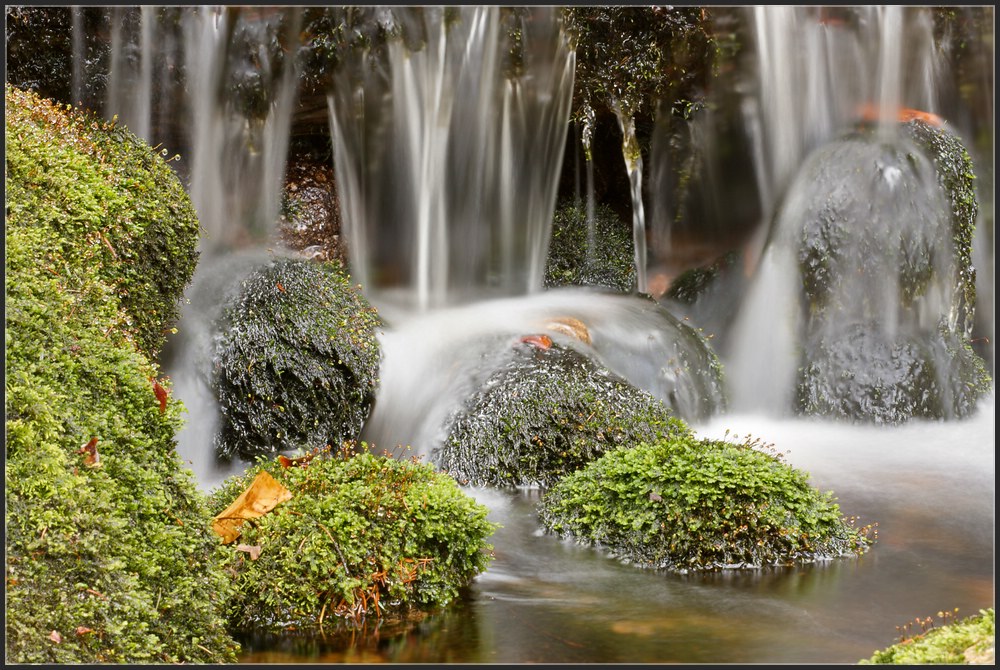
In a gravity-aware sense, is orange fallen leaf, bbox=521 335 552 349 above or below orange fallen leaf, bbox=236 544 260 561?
above

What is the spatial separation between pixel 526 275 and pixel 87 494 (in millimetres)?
8304

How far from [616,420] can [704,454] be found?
1455mm

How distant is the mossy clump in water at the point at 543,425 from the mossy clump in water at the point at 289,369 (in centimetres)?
102

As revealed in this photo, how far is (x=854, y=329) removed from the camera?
32.8 feet

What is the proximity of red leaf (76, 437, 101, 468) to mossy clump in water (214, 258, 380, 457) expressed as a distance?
384 cm

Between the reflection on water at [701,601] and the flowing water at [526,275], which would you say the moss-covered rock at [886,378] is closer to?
the flowing water at [526,275]

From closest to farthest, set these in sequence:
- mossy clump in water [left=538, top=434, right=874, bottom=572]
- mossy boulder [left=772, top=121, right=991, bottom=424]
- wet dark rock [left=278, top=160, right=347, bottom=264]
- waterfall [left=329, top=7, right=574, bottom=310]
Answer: mossy clump in water [left=538, top=434, right=874, bottom=572], mossy boulder [left=772, top=121, right=991, bottom=424], waterfall [left=329, top=7, right=574, bottom=310], wet dark rock [left=278, top=160, right=347, bottom=264]

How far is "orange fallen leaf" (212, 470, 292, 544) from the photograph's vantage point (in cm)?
484

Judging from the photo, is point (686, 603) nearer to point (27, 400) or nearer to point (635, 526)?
point (635, 526)

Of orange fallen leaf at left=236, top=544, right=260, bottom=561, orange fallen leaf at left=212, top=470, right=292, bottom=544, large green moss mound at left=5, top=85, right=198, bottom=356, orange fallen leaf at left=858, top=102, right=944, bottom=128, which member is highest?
orange fallen leaf at left=858, top=102, right=944, bottom=128

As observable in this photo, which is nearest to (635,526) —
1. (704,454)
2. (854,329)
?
(704,454)

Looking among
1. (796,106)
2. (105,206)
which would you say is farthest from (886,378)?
(105,206)

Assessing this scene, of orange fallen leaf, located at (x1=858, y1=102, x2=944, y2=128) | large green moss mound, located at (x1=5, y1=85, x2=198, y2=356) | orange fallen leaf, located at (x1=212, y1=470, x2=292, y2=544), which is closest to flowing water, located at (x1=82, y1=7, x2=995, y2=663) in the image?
orange fallen leaf, located at (x1=858, y1=102, x2=944, y2=128)

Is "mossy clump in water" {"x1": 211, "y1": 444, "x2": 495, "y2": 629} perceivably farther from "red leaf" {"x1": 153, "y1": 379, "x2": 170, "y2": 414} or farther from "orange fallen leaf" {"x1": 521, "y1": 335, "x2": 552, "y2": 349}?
"orange fallen leaf" {"x1": 521, "y1": 335, "x2": 552, "y2": 349}
